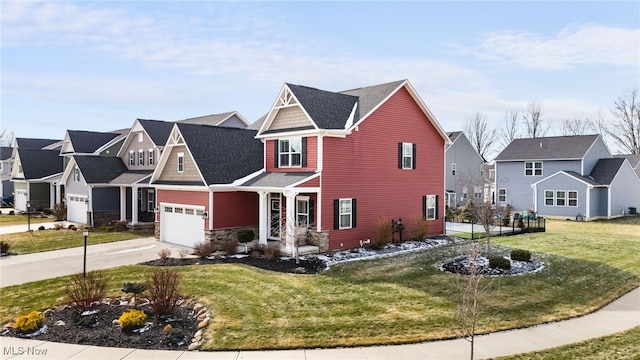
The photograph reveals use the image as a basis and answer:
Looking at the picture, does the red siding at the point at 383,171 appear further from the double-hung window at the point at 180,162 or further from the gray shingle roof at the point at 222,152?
the double-hung window at the point at 180,162

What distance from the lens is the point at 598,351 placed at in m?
8.70

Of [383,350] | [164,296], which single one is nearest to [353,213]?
[164,296]

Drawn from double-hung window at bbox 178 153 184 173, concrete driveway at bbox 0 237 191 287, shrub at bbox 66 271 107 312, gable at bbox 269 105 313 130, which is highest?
gable at bbox 269 105 313 130

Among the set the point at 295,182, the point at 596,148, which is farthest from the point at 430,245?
the point at 596,148

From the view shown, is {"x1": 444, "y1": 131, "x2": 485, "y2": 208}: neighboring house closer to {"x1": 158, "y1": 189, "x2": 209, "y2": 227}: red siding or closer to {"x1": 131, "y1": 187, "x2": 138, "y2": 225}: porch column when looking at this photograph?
{"x1": 158, "y1": 189, "x2": 209, "y2": 227}: red siding

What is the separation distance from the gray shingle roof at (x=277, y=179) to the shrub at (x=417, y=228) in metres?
7.22

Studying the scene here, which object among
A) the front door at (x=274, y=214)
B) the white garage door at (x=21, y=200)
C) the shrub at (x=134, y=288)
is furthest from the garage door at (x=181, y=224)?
the white garage door at (x=21, y=200)

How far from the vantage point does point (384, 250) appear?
66.5ft

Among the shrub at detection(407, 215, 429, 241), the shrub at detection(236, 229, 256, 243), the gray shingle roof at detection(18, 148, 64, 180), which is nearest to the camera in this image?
the shrub at detection(236, 229, 256, 243)

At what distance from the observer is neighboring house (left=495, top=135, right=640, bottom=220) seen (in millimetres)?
35094

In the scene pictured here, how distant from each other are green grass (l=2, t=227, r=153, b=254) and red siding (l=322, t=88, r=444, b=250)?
13.6 meters

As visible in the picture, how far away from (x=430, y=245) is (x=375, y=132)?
6.56 m

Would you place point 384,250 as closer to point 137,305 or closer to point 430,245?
point 430,245

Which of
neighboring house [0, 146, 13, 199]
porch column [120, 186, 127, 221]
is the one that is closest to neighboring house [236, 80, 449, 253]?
porch column [120, 186, 127, 221]
